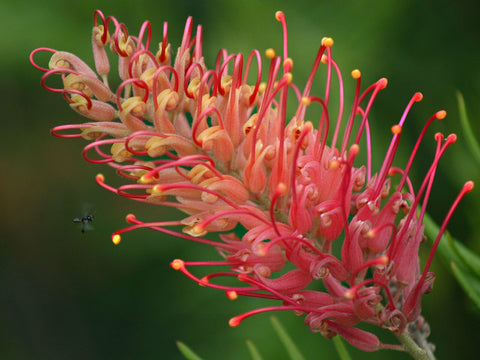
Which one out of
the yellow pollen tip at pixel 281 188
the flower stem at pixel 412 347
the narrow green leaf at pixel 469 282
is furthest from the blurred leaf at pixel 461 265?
the yellow pollen tip at pixel 281 188

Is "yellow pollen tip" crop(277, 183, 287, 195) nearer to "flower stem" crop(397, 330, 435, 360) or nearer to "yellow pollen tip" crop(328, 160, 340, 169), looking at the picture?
"yellow pollen tip" crop(328, 160, 340, 169)

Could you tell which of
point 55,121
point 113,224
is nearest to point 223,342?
point 113,224

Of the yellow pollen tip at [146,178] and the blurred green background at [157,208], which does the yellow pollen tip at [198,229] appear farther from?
the blurred green background at [157,208]

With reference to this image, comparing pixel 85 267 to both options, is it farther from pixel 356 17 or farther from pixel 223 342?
pixel 356 17

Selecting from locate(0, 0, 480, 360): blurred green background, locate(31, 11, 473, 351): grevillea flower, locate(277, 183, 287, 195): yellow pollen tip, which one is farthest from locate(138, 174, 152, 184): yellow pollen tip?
locate(0, 0, 480, 360): blurred green background

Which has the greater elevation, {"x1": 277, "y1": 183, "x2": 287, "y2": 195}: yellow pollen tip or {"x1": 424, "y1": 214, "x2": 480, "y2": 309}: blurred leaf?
{"x1": 277, "y1": 183, "x2": 287, "y2": 195}: yellow pollen tip
